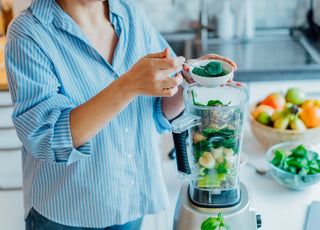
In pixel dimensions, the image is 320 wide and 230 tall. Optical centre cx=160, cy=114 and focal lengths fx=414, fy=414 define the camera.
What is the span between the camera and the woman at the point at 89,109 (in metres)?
0.91

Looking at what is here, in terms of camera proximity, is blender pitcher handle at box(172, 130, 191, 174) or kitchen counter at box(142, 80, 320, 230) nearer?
blender pitcher handle at box(172, 130, 191, 174)

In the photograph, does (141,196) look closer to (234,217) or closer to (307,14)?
(234,217)

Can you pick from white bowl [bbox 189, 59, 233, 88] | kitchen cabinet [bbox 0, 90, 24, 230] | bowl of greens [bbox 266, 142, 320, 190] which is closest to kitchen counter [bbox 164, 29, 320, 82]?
bowl of greens [bbox 266, 142, 320, 190]

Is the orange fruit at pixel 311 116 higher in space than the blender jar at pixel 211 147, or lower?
lower

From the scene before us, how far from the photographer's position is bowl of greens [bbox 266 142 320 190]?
1114 millimetres

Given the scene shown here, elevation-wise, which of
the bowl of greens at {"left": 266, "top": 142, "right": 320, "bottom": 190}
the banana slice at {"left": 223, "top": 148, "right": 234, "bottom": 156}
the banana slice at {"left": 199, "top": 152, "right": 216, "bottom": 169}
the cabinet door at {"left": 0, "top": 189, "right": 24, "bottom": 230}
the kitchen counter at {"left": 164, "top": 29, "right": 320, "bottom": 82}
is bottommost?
the cabinet door at {"left": 0, "top": 189, "right": 24, "bottom": 230}

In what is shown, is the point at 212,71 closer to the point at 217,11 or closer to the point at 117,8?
the point at 117,8

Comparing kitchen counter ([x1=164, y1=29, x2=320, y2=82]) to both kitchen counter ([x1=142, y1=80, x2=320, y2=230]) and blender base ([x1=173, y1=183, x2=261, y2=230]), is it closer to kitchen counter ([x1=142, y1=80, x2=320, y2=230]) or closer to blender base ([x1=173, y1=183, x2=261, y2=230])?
kitchen counter ([x1=142, y1=80, x2=320, y2=230])

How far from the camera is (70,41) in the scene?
1.03 meters

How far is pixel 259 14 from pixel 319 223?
1794 millimetres

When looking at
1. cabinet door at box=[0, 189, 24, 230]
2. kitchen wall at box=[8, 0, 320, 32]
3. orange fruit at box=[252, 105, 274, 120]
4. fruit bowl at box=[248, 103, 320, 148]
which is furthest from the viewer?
kitchen wall at box=[8, 0, 320, 32]

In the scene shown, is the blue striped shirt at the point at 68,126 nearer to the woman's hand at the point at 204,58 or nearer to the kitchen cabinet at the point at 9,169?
the woman's hand at the point at 204,58

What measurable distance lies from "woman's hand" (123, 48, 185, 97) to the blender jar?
6cm

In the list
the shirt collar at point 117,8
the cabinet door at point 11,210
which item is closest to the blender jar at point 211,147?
the shirt collar at point 117,8
